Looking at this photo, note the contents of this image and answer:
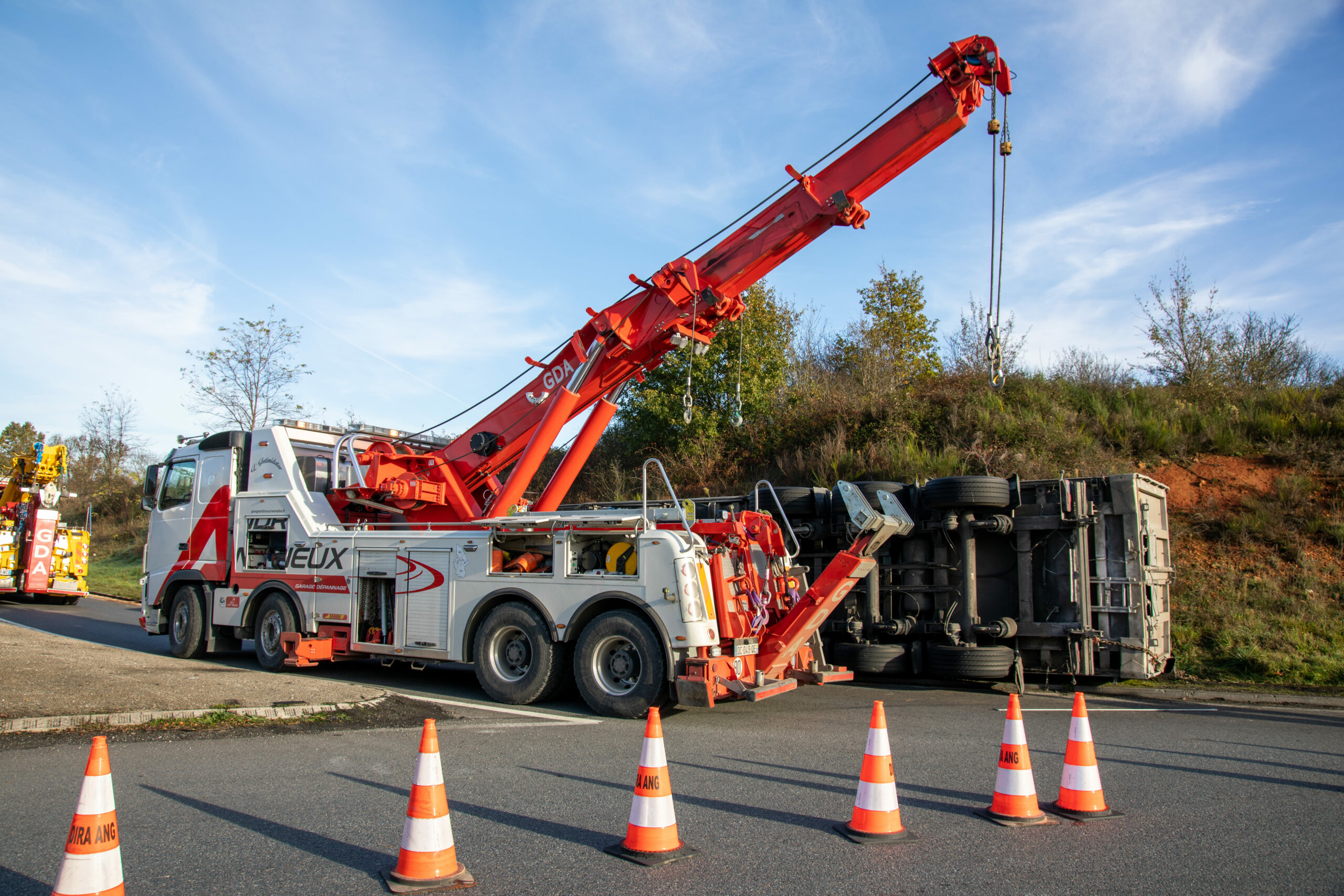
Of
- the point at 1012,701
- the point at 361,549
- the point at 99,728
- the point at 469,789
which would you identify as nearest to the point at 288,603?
the point at 361,549

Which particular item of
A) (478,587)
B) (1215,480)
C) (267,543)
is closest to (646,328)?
(478,587)

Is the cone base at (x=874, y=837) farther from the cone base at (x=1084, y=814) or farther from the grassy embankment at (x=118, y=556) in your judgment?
the grassy embankment at (x=118, y=556)

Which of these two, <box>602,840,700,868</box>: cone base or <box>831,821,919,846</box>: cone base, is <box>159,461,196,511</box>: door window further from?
<box>831,821,919,846</box>: cone base

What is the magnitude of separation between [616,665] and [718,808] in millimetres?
3293

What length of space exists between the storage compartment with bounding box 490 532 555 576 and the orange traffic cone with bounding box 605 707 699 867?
4.76 meters

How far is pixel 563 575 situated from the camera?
8703 mm

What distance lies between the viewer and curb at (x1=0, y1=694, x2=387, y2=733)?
6859 millimetres

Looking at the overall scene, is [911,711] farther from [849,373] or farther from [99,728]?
[849,373]

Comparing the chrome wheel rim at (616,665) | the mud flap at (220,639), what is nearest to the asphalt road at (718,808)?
the chrome wheel rim at (616,665)

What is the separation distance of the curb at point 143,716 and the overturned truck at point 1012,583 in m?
4.48

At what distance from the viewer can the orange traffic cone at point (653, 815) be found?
166 inches

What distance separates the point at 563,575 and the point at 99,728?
405 cm

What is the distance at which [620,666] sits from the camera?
8312mm

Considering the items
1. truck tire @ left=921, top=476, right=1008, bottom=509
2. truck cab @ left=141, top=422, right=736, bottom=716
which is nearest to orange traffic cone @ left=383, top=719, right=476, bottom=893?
truck cab @ left=141, top=422, right=736, bottom=716
